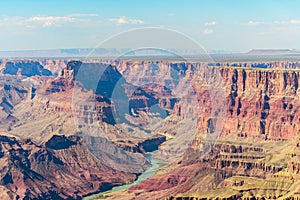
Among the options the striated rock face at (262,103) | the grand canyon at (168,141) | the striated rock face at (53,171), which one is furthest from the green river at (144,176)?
the striated rock face at (262,103)

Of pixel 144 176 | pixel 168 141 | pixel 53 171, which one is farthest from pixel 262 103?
pixel 53 171

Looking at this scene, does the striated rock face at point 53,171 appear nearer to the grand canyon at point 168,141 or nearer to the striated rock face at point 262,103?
the grand canyon at point 168,141

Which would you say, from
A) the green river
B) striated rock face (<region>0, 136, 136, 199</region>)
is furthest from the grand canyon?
the green river

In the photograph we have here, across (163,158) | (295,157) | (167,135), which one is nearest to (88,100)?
(167,135)

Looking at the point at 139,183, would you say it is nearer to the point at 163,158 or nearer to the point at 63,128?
the point at 163,158

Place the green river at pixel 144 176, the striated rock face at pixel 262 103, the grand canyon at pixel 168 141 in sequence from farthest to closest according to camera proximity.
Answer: the striated rock face at pixel 262 103
the green river at pixel 144 176
the grand canyon at pixel 168 141

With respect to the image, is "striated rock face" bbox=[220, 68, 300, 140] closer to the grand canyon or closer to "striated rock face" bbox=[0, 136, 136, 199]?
the grand canyon

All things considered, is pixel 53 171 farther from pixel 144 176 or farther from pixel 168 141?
pixel 168 141
